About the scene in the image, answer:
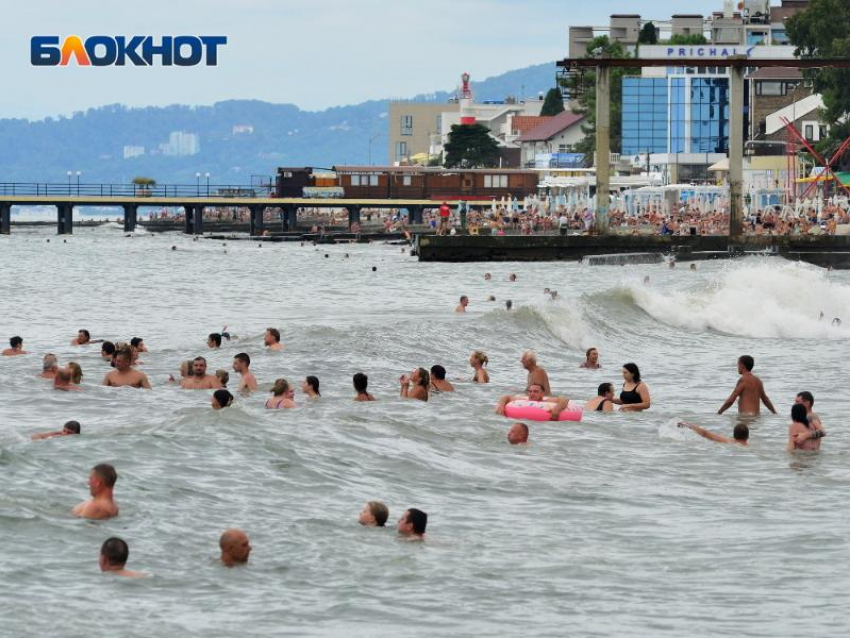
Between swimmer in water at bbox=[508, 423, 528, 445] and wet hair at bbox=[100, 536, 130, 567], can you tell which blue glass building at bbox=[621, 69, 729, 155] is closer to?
swimmer in water at bbox=[508, 423, 528, 445]

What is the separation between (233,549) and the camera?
39.1 feet

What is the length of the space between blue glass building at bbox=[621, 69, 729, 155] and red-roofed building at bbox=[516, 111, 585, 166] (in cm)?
2174

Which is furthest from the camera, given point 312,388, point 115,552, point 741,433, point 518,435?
point 312,388

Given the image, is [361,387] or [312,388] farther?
[361,387]

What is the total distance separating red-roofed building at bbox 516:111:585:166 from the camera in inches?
5940

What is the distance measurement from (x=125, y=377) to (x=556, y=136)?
13300cm

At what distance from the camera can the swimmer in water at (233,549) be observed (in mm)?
11922

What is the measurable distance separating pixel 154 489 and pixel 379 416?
18.3 ft

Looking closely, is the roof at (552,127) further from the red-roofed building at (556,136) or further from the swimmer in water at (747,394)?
the swimmer in water at (747,394)

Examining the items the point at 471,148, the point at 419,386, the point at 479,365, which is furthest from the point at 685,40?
the point at 419,386

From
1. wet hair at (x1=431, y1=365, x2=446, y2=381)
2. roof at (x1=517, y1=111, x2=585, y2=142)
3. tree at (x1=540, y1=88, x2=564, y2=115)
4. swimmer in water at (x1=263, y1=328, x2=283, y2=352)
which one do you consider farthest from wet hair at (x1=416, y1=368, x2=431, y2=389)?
tree at (x1=540, y1=88, x2=564, y2=115)

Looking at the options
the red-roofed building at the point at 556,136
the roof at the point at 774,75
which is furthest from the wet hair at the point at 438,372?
the red-roofed building at the point at 556,136

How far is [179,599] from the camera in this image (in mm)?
11055

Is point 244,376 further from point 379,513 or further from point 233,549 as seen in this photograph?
point 233,549
